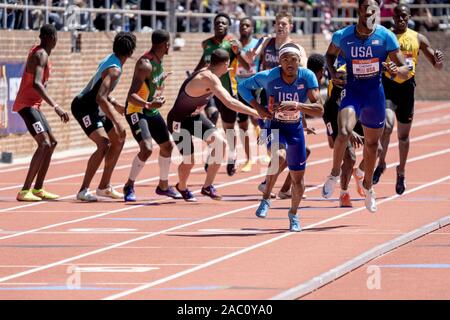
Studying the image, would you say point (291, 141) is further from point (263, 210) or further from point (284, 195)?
point (284, 195)

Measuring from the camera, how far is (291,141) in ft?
54.3

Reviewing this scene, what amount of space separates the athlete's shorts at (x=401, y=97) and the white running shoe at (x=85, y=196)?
13.8 ft

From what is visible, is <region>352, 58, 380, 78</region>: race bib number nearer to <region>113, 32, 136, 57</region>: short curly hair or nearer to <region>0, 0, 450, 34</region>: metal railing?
<region>113, 32, 136, 57</region>: short curly hair

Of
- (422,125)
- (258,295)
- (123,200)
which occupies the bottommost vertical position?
(422,125)

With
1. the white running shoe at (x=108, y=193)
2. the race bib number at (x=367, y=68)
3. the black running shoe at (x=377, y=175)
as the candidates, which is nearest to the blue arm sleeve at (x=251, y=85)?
the race bib number at (x=367, y=68)

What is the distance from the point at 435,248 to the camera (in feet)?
48.7

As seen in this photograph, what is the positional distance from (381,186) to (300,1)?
25405 mm

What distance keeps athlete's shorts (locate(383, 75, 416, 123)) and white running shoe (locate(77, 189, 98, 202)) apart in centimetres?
420

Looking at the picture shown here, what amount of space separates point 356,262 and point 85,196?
7.49m

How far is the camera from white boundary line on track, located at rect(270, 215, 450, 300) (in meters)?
11.6

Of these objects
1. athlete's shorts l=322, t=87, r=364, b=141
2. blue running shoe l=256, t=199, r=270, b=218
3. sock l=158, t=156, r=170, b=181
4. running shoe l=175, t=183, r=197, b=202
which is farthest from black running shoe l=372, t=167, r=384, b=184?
blue running shoe l=256, t=199, r=270, b=218

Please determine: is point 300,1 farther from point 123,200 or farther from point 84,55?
point 123,200

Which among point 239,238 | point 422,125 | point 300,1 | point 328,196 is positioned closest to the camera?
point 239,238

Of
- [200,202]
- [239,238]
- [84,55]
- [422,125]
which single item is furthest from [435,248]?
[422,125]
